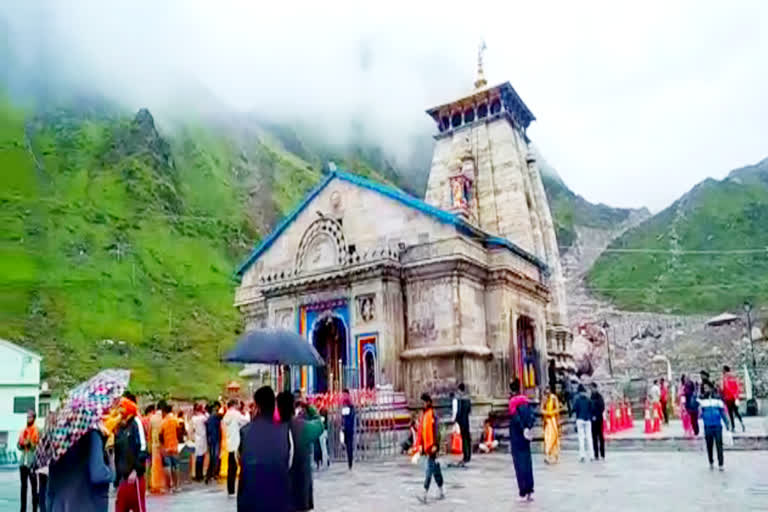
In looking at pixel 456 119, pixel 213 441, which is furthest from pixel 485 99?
pixel 213 441

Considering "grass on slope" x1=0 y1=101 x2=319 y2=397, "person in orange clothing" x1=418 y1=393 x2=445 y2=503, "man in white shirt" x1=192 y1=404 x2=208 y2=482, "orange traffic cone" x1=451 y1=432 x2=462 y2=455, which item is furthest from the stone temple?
"grass on slope" x1=0 y1=101 x2=319 y2=397

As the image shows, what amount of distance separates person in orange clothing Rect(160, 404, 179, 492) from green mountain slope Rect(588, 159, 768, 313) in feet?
241

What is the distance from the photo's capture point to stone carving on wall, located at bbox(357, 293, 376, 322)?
23344 mm

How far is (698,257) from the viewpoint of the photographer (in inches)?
3573

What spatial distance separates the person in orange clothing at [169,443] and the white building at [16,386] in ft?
83.4

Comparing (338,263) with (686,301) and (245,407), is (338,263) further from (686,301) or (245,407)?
(686,301)

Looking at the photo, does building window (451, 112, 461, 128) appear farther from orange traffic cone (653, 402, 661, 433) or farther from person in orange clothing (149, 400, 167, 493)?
person in orange clothing (149, 400, 167, 493)

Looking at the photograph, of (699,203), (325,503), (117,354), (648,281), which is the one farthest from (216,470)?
(699,203)

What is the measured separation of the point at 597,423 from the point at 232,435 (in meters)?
8.27

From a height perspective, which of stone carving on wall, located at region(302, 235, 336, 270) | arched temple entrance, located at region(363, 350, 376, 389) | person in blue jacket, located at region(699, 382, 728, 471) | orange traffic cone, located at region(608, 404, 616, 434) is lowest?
orange traffic cone, located at region(608, 404, 616, 434)

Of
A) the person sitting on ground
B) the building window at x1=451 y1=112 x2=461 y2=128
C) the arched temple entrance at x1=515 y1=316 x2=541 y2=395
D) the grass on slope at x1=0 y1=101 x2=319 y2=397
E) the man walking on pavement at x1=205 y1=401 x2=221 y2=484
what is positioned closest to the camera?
the man walking on pavement at x1=205 y1=401 x2=221 y2=484

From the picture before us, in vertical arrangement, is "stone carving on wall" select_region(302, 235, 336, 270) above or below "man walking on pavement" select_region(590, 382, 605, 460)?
above

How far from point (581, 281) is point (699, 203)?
2464 cm

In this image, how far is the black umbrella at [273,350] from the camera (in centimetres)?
1122
